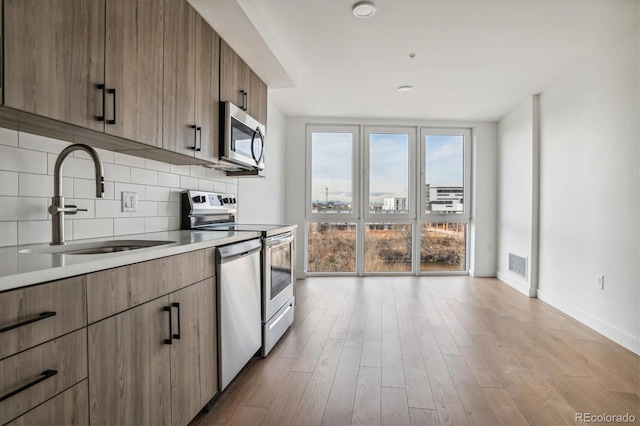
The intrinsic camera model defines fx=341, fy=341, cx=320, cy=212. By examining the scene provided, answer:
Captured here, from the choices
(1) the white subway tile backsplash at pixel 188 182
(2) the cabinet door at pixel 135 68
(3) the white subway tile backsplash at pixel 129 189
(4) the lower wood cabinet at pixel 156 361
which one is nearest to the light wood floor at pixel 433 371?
(4) the lower wood cabinet at pixel 156 361

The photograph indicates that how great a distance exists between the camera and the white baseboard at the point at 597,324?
255 centimetres

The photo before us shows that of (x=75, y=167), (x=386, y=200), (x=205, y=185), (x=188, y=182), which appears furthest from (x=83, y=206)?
(x=386, y=200)

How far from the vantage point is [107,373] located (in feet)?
3.56

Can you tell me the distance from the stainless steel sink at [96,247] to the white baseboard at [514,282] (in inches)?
166

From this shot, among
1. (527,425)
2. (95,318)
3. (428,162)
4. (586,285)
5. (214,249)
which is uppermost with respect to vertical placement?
(428,162)

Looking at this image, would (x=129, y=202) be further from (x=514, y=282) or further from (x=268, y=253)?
(x=514, y=282)

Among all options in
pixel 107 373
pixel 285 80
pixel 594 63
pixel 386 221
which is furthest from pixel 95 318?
pixel 386 221

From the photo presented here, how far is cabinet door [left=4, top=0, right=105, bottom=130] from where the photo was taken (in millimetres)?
1048

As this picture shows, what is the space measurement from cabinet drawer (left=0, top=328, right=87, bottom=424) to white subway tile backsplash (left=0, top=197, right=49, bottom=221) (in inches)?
28.7

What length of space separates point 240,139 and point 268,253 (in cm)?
92

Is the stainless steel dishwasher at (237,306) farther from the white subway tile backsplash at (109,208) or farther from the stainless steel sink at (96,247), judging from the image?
the white subway tile backsplash at (109,208)

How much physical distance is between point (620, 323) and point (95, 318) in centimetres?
352

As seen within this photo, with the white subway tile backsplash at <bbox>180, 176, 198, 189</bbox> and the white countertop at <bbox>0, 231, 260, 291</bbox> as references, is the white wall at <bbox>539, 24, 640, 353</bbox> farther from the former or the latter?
the white subway tile backsplash at <bbox>180, 176, 198, 189</bbox>

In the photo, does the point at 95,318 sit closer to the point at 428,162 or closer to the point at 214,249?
the point at 214,249
